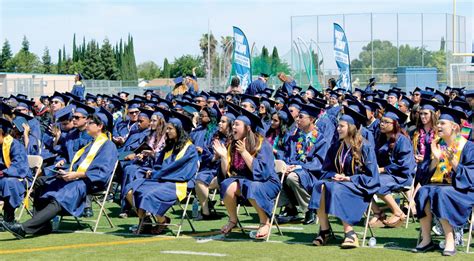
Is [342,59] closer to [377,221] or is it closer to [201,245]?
[377,221]

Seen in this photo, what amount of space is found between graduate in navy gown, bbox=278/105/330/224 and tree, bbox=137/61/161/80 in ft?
359

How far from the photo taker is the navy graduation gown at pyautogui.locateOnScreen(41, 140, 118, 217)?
35.8 feet

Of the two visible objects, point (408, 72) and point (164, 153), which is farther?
point (408, 72)

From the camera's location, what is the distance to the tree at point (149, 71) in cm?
12299

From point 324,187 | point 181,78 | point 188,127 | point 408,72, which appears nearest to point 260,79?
point 181,78

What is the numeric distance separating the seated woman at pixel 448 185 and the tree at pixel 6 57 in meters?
90.8

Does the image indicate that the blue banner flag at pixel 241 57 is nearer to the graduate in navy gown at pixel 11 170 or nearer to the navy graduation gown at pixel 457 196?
the graduate in navy gown at pixel 11 170

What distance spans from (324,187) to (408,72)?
26074 millimetres

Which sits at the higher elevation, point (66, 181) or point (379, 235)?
point (66, 181)

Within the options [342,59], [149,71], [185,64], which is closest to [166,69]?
[185,64]

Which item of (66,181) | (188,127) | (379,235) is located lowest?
(379,235)

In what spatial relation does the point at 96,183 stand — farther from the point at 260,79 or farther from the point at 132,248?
the point at 260,79

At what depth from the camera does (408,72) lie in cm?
3497

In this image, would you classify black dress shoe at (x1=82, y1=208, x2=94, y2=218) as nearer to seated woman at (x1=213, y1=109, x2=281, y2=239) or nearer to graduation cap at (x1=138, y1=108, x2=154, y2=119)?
graduation cap at (x1=138, y1=108, x2=154, y2=119)
